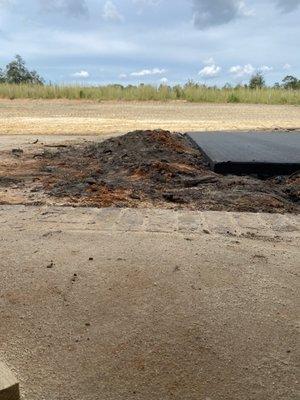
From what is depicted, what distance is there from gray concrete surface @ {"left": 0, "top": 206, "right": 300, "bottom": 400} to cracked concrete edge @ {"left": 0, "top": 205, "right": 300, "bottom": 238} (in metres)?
0.02

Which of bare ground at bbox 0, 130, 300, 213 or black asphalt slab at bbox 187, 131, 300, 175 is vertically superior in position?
black asphalt slab at bbox 187, 131, 300, 175

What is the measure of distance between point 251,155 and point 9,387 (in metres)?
4.05

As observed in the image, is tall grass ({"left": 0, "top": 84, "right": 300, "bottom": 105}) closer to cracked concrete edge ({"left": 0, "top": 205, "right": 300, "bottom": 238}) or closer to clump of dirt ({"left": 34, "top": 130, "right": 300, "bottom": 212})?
clump of dirt ({"left": 34, "top": 130, "right": 300, "bottom": 212})

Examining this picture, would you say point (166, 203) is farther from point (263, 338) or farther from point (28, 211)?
point (263, 338)

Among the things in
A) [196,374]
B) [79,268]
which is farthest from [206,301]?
[79,268]

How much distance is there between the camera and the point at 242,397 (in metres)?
1.79

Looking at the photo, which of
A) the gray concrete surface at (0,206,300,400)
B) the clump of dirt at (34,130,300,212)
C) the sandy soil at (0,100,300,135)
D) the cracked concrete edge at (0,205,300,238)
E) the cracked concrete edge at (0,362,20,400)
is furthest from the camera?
the sandy soil at (0,100,300,135)

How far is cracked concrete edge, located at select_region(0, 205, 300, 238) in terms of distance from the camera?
3.24 m

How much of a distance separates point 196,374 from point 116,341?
353 millimetres

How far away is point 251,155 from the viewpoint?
5.30 meters

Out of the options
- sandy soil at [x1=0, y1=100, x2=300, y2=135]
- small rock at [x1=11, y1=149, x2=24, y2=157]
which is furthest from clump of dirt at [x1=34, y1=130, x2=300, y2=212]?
sandy soil at [x1=0, y1=100, x2=300, y2=135]

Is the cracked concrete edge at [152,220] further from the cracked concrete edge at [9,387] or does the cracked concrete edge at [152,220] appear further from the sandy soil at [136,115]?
the sandy soil at [136,115]

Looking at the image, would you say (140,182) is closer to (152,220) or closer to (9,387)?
(152,220)

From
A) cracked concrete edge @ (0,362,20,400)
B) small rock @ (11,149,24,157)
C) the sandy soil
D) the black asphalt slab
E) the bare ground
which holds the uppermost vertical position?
the black asphalt slab
